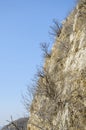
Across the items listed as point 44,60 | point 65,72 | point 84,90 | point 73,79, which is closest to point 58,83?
point 65,72

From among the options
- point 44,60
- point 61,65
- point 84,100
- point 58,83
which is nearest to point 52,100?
point 58,83

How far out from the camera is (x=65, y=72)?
119 ft

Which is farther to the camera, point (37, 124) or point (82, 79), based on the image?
point (37, 124)

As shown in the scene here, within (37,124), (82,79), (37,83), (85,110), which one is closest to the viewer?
(85,110)

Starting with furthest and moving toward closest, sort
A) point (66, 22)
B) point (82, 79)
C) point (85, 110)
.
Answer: point (66, 22)
point (82, 79)
point (85, 110)

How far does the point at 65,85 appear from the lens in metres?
34.5

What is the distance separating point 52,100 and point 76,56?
212 inches

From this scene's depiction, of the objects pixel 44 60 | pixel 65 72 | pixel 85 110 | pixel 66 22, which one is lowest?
pixel 85 110

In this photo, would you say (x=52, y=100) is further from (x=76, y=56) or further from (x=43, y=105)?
(x=76, y=56)

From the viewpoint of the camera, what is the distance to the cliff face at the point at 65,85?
30672mm

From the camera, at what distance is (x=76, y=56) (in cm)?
3509

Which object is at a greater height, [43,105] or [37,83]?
[37,83]

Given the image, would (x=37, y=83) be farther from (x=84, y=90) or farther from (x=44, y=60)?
(x=84, y=90)

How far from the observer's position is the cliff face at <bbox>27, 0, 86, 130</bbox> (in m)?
30.7
